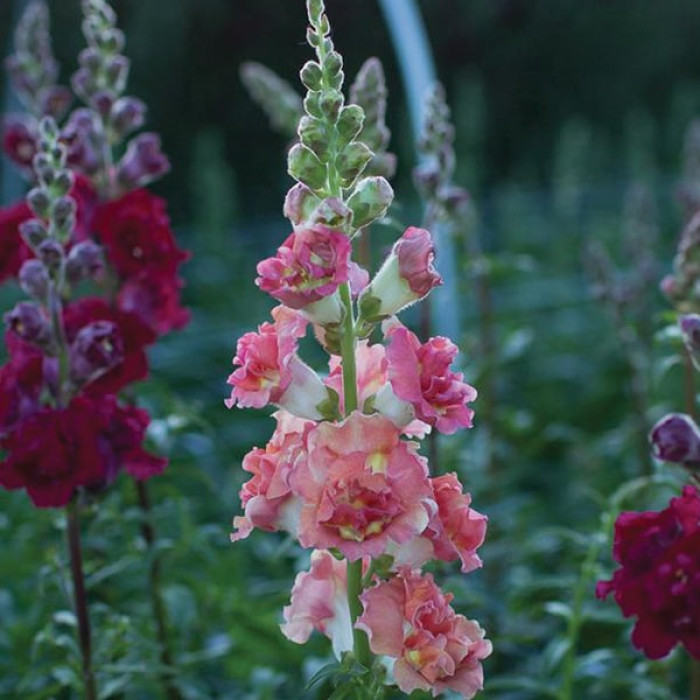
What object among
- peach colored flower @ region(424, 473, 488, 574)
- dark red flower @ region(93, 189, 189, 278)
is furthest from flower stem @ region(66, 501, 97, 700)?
peach colored flower @ region(424, 473, 488, 574)

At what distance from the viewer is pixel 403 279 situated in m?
1.67

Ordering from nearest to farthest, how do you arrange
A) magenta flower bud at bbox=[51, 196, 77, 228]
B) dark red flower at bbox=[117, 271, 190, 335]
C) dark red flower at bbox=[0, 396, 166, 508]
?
dark red flower at bbox=[0, 396, 166, 508], magenta flower bud at bbox=[51, 196, 77, 228], dark red flower at bbox=[117, 271, 190, 335]

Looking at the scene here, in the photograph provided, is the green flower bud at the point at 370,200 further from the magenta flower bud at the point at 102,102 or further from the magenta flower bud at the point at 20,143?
the magenta flower bud at the point at 20,143

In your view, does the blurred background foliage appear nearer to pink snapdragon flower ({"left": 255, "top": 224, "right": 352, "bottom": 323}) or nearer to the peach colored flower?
the peach colored flower

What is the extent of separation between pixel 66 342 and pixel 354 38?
6932mm

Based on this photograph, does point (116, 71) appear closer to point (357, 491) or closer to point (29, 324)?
point (29, 324)

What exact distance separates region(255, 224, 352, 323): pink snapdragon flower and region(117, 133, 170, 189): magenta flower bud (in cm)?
121

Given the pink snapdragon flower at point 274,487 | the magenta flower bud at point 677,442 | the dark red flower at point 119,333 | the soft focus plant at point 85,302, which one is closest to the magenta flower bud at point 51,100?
the soft focus plant at point 85,302

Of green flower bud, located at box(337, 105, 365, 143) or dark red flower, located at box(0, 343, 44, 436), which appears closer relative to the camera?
green flower bud, located at box(337, 105, 365, 143)

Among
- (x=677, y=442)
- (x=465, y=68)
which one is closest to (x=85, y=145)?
(x=677, y=442)

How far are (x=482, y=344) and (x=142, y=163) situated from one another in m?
1.50

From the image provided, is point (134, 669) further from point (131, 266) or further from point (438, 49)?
point (438, 49)

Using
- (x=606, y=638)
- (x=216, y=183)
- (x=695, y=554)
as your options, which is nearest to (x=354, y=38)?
(x=216, y=183)

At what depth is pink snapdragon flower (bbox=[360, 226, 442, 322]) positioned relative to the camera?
1661 millimetres
